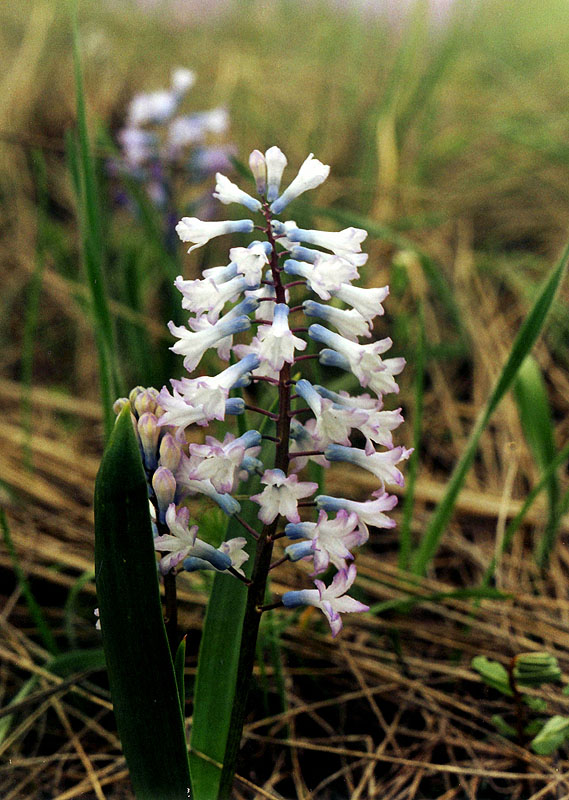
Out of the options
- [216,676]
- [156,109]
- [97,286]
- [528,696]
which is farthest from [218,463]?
[156,109]

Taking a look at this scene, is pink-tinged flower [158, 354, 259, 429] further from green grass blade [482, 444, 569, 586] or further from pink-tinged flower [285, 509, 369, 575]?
green grass blade [482, 444, 569, 586]

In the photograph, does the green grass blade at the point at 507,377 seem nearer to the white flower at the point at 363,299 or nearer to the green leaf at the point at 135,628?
the white flower at the point at 363,299

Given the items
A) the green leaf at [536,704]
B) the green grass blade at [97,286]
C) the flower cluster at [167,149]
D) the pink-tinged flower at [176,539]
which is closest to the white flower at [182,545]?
the pink-tinged flower at [176,539]

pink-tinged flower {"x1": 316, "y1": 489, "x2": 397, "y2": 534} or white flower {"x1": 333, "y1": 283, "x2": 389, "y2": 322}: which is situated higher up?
white flower {"x1": 333, "y1": 283, "x2": 389, "y2": 322}

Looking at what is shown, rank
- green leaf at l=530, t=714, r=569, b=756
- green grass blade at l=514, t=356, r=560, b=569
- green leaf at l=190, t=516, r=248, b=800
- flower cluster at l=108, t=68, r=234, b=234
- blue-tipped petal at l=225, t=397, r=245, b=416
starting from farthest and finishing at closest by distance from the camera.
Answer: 1. flower cluster at l=108, t=68, r=234, b=234
2. green grass blade at l=514, t=356, r=560, b=569
3. green leaf at l=530, t=714, r=569, b=756
4. green leaf at l=190, t=516, r=248, b=800
5. blue-tipped petal at l=225, t=397, r=245, b=416

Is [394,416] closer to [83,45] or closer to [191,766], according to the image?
[191,766]

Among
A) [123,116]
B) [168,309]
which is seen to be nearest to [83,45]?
[123,116]

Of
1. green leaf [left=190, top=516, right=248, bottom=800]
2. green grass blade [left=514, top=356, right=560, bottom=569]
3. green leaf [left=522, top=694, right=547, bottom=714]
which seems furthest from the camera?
green grass blade [left=514, top=356, right=560, bottom=569]

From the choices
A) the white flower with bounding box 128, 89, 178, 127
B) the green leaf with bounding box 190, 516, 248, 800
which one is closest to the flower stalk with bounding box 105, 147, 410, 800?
the green leaf with bounding box 190, 516, 248, 800
